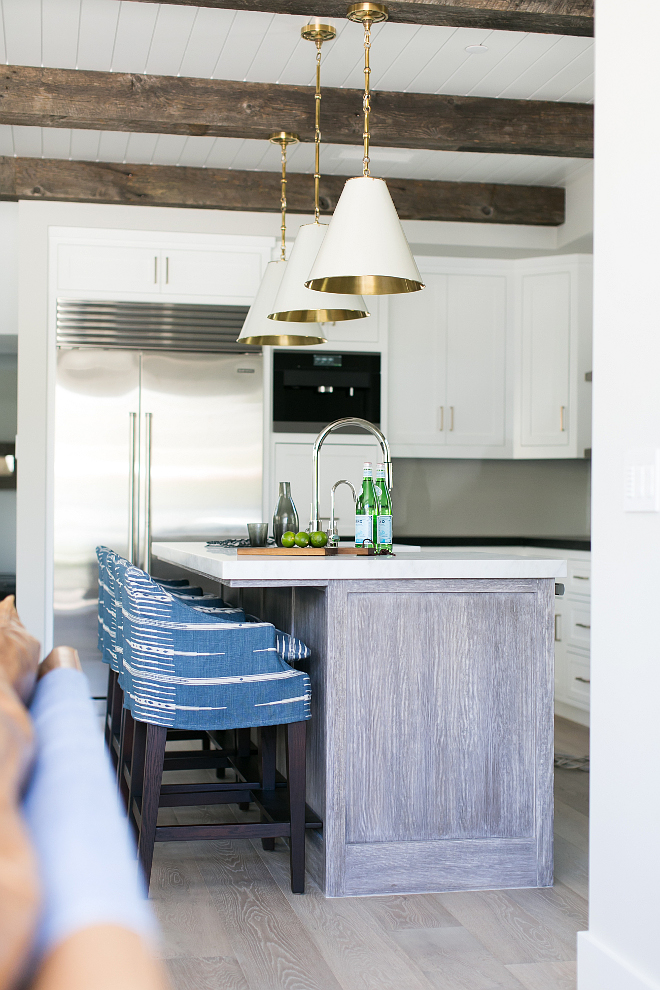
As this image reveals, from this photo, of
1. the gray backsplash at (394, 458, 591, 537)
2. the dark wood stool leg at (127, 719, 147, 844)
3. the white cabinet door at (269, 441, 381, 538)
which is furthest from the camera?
the gray backsplash at (394, 458, 591, 537)

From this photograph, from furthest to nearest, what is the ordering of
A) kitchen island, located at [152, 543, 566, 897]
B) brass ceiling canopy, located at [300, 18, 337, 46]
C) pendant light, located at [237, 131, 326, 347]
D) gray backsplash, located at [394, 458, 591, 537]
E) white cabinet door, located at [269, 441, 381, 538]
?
gray backsplash, located at [394, 458, 591, 537] < white cabinet door, located at [269, 441, 381, 538] < pendant light, located at [237, 131, 326, 347] < brass ceiling canopy, located at [300, 18, 337, 46] < kitchen island, located at [152, 543, 566, 897]

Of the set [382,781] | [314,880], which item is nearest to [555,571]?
[382,781]

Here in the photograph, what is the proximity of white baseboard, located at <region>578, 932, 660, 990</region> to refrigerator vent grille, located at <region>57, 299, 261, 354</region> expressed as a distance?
3.82 m

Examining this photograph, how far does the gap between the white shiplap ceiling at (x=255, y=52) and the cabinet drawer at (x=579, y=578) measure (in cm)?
223

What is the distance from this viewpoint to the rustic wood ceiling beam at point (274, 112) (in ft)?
13.8

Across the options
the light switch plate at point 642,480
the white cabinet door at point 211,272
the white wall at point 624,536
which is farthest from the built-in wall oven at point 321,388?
the light switch plate at point 642,480

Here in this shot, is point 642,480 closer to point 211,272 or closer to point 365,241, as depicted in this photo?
point 365,241

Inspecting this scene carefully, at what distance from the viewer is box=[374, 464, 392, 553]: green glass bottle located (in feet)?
10.9

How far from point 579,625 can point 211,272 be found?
2652 millimetres

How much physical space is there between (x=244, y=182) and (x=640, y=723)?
4.13 meters

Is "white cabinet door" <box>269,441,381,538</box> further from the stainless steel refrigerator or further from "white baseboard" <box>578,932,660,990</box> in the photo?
"white baseboard" <box>578,932,660,990</box>

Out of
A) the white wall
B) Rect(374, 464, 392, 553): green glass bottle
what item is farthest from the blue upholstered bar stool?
the white wall

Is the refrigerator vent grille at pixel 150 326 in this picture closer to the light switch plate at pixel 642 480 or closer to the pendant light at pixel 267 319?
the pendant light at pixel 267 319

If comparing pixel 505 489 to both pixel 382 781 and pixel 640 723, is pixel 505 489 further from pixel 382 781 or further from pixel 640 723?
pixel 640 723
